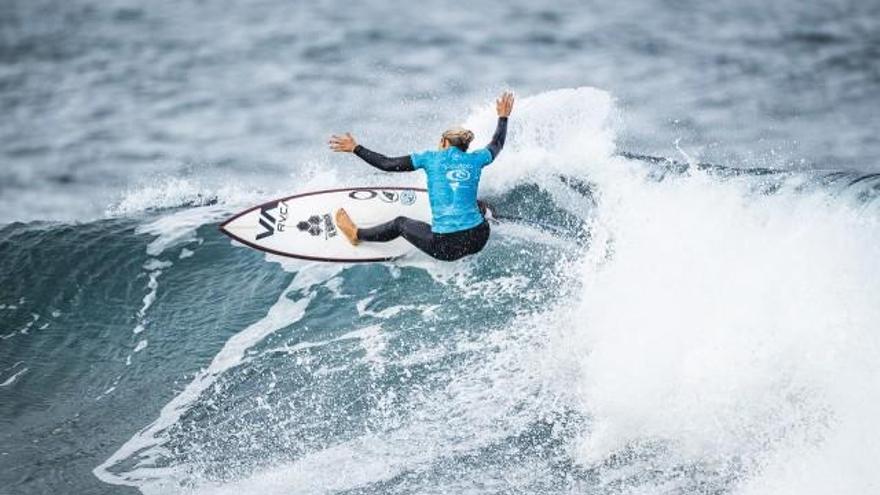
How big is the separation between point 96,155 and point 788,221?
45.6 ft

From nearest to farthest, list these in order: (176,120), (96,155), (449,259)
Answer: (449,259) → (96,155) → (176,120)

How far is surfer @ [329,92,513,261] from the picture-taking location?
9.00 meters

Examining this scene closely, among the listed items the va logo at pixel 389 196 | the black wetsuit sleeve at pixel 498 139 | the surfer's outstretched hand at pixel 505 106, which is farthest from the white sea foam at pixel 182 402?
the surfer's outstretched hand at pixel 505 106

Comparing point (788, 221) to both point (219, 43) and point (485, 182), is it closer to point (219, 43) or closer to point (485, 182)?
point (485, 182)

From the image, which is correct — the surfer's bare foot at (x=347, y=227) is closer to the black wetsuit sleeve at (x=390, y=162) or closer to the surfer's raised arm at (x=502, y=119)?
the black wetsuit sleeve at (x=390, y=162)

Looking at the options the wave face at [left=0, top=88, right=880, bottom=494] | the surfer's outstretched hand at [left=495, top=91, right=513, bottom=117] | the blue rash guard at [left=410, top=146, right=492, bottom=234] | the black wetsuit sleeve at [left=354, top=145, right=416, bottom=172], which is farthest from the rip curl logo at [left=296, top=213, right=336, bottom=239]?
the surfer's outstretched hand at [left=495, top=91, right=513, bottom=117]

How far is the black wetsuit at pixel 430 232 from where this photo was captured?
9.05m

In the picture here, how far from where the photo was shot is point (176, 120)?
19.6 m

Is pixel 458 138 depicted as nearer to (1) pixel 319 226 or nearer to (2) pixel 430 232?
(2) pixel 430 232

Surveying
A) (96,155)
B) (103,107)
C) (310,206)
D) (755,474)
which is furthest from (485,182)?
(103,107)

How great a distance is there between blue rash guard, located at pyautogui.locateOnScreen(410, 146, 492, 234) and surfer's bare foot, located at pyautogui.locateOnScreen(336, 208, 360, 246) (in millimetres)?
1139

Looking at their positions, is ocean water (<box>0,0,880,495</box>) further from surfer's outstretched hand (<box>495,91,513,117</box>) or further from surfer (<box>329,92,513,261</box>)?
surfer's outstretched hand (<box>495,91,513,117</box>)

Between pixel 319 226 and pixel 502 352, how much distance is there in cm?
300

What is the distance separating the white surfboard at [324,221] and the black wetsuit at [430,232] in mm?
423
